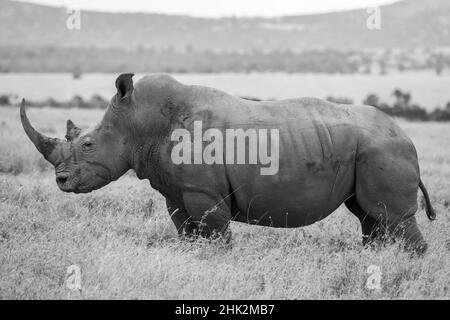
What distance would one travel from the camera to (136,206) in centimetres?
1012

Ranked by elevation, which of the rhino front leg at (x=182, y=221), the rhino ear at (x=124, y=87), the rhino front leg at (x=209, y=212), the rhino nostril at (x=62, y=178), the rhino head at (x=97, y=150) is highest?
the rhino ear at (x=124, y=87)

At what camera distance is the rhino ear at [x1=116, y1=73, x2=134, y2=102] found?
773 centimetres

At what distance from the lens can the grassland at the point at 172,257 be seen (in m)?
6.69

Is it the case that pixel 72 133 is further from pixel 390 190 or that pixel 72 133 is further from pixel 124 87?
pixel 390 190

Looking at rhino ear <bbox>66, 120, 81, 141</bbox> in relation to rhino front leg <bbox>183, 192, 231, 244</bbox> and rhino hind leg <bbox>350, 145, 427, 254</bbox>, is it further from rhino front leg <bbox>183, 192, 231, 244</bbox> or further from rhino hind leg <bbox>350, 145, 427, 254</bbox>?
rhino hind leg <bbox>350, 145, 427, 254</bbox>

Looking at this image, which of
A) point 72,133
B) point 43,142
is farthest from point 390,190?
point 43,142

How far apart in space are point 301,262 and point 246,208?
72cm

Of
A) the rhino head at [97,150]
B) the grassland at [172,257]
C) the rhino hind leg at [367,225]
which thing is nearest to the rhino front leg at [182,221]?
the grassland at [172,257]

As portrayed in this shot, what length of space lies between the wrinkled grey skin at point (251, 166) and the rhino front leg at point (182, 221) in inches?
5.7

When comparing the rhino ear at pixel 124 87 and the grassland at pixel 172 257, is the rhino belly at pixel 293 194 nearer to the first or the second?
the grassland at pixel 172 257

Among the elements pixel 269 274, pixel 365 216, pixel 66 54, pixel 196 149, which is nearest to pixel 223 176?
pixel 196 149

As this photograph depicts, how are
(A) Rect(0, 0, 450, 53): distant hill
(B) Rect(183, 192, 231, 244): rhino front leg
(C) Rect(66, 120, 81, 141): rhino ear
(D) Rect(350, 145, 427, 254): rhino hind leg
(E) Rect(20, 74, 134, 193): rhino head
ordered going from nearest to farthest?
(B) Rect(183, 192, 231, 244): rhino front leg → (D) Rect(350, 145, 427, 254): rhino hind leg → (E) Rect(20, 74, 134, 193): rhino head → (C) Rect(66, 120, 81, 141): rhino ear → (A) Rect(0, 0, 450, 53): distant hill

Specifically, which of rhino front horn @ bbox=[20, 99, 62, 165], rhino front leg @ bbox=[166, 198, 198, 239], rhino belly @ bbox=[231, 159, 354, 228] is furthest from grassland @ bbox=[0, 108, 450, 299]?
rhino front horn @ bbox=[20, 99, 62, 165]

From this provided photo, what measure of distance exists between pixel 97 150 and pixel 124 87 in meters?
A: 0.66
